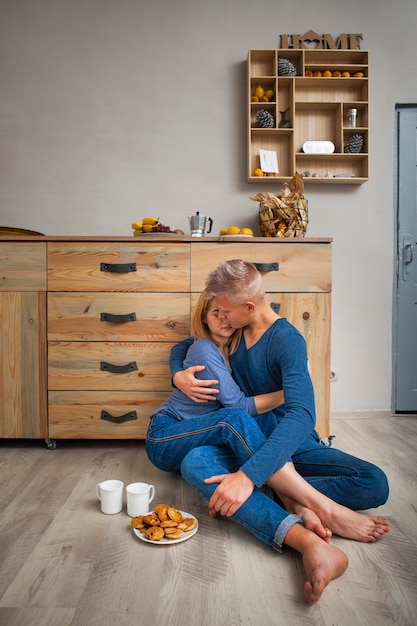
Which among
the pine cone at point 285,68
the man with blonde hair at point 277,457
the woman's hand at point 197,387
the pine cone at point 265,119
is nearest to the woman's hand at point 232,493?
the man with blonde hair at point 277,457

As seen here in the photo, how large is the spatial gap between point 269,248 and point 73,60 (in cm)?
160

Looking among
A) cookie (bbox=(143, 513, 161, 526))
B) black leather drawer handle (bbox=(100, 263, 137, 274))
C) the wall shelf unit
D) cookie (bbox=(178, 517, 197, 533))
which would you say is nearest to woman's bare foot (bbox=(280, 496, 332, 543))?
cookie (bbox=(178, 517, 197, 533))

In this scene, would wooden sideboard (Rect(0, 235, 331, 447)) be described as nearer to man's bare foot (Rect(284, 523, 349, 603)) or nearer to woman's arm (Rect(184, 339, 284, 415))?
woman's arm (Rect(184, 339, 284, 415))

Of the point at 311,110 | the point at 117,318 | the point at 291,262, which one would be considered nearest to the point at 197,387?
the point at 117,318

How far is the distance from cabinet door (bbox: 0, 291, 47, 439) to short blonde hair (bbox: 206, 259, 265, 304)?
39.2 inches

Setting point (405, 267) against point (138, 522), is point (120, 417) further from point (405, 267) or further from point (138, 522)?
point (405, 267)

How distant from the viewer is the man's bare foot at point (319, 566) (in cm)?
105

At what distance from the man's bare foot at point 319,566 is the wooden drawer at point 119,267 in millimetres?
1289

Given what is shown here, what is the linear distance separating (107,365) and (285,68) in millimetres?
1839

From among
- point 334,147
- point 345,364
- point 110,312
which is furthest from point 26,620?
point 334,147

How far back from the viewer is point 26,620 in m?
1.00

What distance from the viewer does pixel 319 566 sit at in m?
1.10

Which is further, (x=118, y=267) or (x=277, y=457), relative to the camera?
(x=118, y=267)

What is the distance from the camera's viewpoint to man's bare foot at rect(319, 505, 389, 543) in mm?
1350
